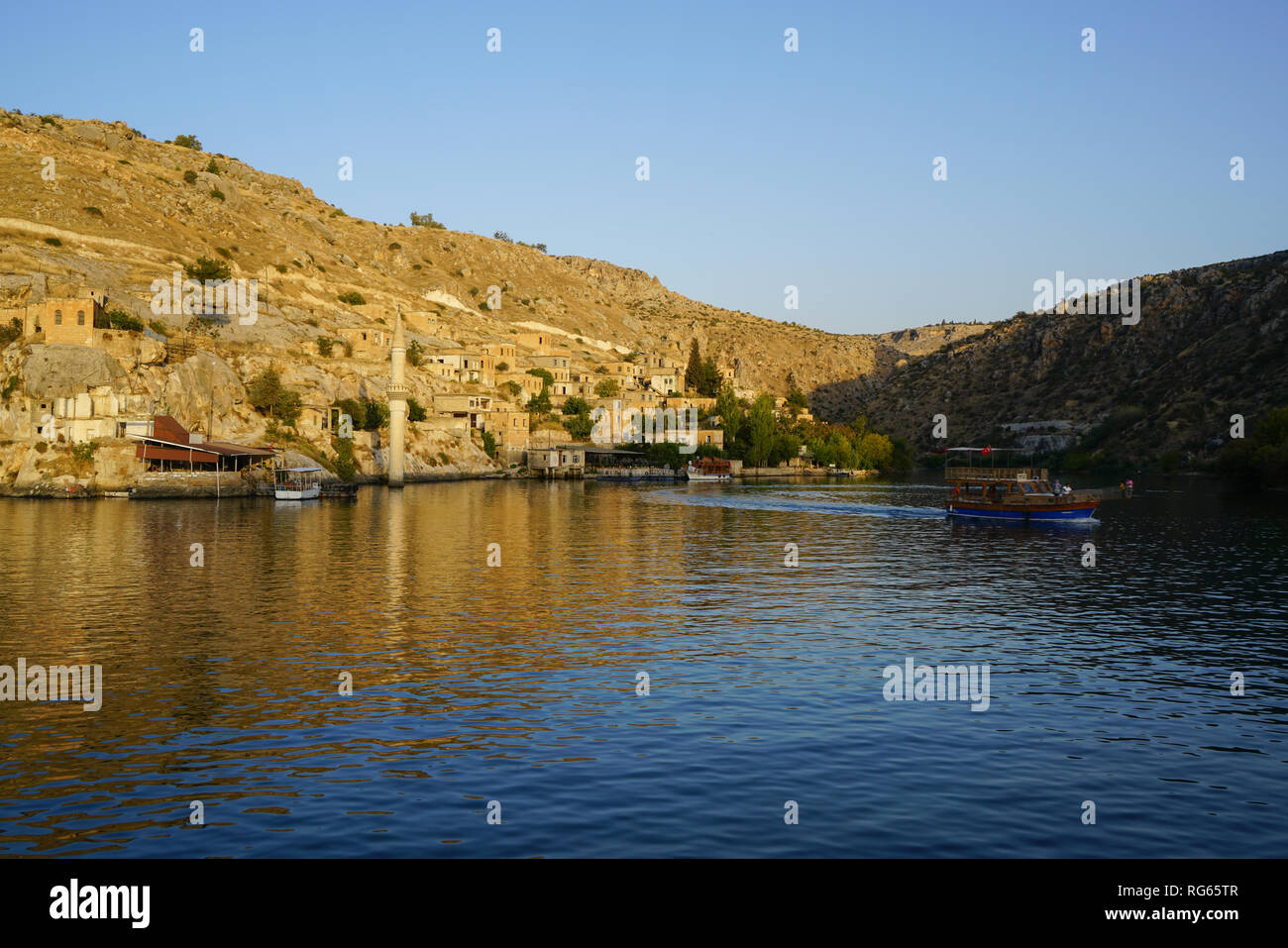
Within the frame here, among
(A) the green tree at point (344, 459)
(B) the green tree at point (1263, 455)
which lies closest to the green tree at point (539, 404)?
A: (A) the green tree at point (344, 459)

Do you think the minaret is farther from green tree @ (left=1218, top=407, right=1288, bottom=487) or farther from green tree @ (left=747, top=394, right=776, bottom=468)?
green tree @ (left=1218, top=407, right=1288, bottom=487)

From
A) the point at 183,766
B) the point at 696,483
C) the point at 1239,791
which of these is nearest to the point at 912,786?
the point at 1239,791

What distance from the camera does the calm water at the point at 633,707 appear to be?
15.8 meters

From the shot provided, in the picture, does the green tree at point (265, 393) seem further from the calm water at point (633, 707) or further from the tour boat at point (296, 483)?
the calm water at point (633, 707)

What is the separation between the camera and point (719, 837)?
50.0ft

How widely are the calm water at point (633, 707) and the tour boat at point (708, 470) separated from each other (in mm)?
115054

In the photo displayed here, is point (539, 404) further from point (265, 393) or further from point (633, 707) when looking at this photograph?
point (633, 707)

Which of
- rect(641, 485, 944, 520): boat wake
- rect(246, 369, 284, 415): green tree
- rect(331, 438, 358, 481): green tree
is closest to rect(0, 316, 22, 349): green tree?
rect(246, 369, 284, 415): green tree

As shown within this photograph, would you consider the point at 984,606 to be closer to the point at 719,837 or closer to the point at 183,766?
the point at 719,837

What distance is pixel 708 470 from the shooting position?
6983 inches

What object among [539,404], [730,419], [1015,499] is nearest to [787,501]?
[1015,499]

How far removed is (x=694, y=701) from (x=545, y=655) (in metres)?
6.54

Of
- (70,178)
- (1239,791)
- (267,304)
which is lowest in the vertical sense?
(1239,791)

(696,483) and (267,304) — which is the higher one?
(267,304)
